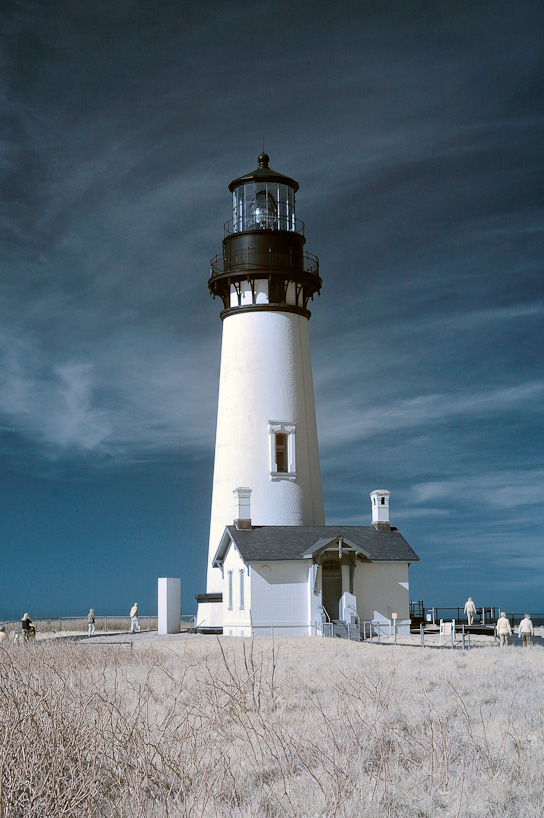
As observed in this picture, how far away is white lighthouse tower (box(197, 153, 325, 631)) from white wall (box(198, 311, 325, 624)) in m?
0.04

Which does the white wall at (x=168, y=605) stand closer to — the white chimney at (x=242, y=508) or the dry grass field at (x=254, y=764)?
the white chimney at (x=242, y=508)

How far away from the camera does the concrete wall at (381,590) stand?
36781 millimetres

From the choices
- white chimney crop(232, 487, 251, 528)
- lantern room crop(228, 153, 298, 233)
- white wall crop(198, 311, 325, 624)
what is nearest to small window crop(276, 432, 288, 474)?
white wall crop(198, 311, 325, 624)

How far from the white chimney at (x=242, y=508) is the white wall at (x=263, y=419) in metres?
0.84

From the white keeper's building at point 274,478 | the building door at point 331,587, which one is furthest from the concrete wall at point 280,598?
the building door at point 331,587

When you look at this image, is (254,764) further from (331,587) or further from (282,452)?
(282,452)

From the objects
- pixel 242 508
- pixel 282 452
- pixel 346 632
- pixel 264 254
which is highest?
pixel 264 254

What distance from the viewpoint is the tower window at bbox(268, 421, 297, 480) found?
38750 mm

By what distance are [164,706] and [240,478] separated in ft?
84.4

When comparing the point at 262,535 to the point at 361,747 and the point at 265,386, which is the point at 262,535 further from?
the point at 361,747

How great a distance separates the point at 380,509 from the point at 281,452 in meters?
4.86

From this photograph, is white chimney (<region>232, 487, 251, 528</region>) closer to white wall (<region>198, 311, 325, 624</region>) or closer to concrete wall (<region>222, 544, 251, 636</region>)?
white wall (<region>198, 311, 325, 624</region>)

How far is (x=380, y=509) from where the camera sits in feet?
131

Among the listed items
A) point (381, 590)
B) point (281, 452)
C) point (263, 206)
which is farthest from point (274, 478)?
point (263, 206)
